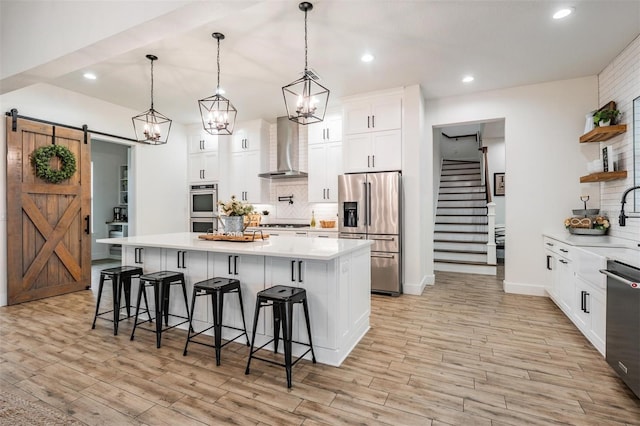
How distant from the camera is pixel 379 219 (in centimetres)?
475

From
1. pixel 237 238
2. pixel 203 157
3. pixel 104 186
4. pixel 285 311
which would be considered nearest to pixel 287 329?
pixel 285 311

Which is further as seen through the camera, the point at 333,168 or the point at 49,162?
the point at 333,168

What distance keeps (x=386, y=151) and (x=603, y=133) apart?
2.60 metres

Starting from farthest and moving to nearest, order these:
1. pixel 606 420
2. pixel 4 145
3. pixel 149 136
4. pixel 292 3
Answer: pixel 4 145, pixel 149 136, pixel 292 3, pixel 606 420

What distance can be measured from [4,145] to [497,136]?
32.2 ft

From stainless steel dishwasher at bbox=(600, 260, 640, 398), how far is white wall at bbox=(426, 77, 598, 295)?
2460 millimetres

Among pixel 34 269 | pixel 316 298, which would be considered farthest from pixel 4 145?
pixel 316 298

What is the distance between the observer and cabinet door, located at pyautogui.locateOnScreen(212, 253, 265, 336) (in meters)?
2.91

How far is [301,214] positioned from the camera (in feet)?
21.2

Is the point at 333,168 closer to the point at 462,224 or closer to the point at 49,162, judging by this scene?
the point at 462,224

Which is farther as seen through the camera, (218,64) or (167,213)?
(167,213)

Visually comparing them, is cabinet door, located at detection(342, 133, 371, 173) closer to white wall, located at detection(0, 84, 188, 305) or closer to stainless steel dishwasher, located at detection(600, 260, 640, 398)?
stainless steel dishwasher, located at detection(600, 260, 640, 398)

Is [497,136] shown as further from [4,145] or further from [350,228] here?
[4,145]

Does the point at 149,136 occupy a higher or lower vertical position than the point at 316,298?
higher
